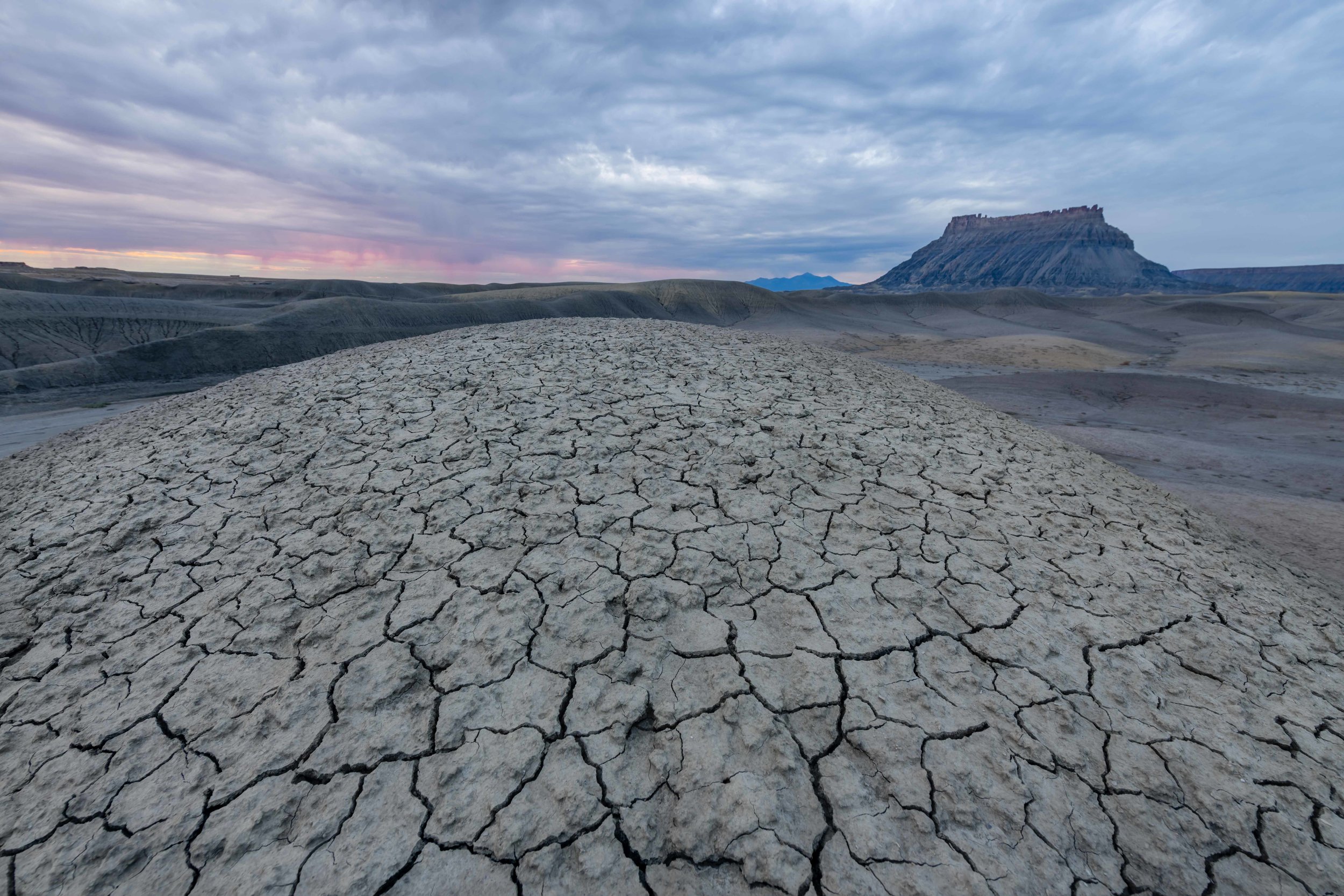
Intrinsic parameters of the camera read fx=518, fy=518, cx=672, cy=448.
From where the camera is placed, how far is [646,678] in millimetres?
1892

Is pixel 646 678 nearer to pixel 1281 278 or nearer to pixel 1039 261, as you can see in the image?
pixel 1039 261

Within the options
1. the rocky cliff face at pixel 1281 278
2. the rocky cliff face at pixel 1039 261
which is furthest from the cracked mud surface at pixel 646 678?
the rocky cliff face at pixel 1281 278

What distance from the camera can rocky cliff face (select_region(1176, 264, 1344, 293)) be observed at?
286ft

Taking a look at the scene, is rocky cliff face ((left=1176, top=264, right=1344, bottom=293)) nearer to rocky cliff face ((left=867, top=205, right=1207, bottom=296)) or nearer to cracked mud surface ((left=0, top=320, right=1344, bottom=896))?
rocky cliff face ((left=867, top=205, right=1207, bottom=296))

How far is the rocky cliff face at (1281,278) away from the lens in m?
87.2

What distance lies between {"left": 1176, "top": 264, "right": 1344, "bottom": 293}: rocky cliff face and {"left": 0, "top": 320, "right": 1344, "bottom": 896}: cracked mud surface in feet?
424

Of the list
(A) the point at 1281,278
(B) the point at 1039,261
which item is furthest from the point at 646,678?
(A) the point at 1281,278

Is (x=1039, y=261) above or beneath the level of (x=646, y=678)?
above

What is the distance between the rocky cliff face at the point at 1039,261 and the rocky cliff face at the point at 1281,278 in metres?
10.4

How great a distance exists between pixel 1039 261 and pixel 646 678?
404 feet

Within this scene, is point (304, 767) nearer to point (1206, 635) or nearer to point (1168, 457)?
point (1206, 635)

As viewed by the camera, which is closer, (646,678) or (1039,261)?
(646,678)

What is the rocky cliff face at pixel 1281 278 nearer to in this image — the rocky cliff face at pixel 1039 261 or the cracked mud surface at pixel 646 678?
the rocky cliff face at pixel 1039 261

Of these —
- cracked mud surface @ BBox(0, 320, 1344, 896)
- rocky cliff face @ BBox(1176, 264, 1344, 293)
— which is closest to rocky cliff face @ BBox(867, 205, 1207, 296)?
rocky cliff face @ BBox(1176, 264, 1344, 293)
